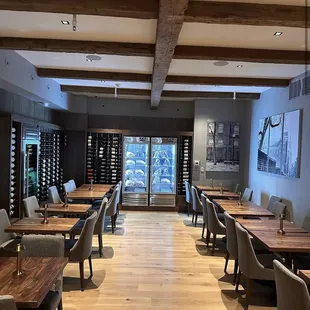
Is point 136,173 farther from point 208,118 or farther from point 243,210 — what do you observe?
point 243,210

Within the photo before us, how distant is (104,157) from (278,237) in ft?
18.9

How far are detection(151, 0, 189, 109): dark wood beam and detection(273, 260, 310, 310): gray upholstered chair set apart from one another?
6.89 feet

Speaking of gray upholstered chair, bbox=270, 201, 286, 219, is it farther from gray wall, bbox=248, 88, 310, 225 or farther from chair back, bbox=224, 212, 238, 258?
chair back, bbox=224, 212, 238, 258

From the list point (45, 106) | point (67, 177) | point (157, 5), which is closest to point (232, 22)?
point (157, 5)

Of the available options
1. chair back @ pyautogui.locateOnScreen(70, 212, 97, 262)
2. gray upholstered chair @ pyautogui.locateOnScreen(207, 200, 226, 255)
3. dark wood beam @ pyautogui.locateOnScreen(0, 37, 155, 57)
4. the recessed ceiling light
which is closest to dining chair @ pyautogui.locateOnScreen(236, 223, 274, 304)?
gray upholstered chair @ pyautogui.locateOnScreen(207, 200, 226, 255)

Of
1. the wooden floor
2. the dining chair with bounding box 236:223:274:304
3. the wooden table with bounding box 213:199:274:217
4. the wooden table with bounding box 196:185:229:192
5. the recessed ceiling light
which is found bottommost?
the wooden floor

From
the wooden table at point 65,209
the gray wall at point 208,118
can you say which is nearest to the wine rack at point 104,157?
the gray wall at point 208,118

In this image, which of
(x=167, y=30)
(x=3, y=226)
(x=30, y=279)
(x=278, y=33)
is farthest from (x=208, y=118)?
(x=30, y=279)

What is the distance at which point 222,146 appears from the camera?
8438 mm

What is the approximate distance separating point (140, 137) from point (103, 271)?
4.68 metres

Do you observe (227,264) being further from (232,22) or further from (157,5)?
(157,5)

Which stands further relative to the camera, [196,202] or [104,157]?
[104,157]

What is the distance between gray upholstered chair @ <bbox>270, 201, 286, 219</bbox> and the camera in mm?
5047

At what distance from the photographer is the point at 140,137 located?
857 cm
